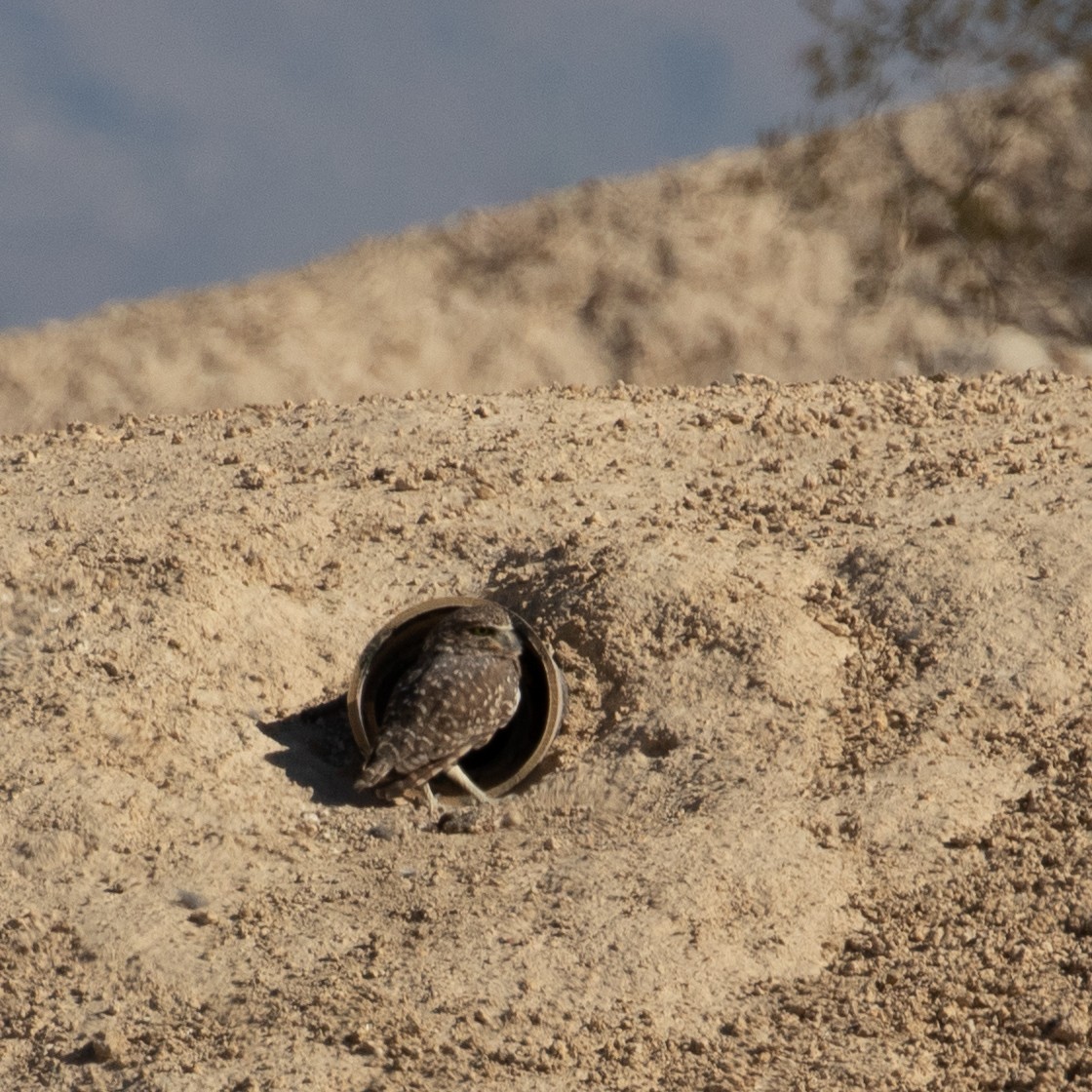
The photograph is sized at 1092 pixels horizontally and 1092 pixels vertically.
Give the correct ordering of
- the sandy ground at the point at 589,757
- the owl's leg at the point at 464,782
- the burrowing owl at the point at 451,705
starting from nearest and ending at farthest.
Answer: the sandy ground at the point at 589,757 < the burrowing owl at the point at 451,705 < the owl's leg at the point at 464,782

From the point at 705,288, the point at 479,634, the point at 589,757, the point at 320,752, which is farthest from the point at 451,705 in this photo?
the point at 705,288

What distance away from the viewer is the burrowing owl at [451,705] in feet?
17.5

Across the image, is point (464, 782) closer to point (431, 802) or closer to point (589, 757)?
point (431, 802)

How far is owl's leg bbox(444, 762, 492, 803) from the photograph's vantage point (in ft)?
17.9

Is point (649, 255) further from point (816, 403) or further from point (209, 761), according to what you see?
point (209, 761)

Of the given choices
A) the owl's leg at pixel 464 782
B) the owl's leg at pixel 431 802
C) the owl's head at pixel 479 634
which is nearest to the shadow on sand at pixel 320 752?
the owl's leg at pixel 431 802

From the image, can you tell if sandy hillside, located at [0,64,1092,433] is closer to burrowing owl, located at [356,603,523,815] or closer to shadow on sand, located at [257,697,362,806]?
shadow on sand, located at [257,697,362,806]

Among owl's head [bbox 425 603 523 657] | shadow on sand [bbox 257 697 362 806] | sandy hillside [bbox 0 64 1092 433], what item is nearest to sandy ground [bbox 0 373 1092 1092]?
shadow on sand [bbox 257 697 362 806]

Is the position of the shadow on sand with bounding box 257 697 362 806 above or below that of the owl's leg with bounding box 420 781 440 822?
above

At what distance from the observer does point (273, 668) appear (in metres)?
5.86

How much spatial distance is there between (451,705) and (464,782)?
0.31 m

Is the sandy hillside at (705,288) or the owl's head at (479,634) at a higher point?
the sandy hillside at (705,288)

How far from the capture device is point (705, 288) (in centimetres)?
1386

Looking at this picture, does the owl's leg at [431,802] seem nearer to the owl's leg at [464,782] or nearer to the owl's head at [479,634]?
the owl's leg at [464,782]
